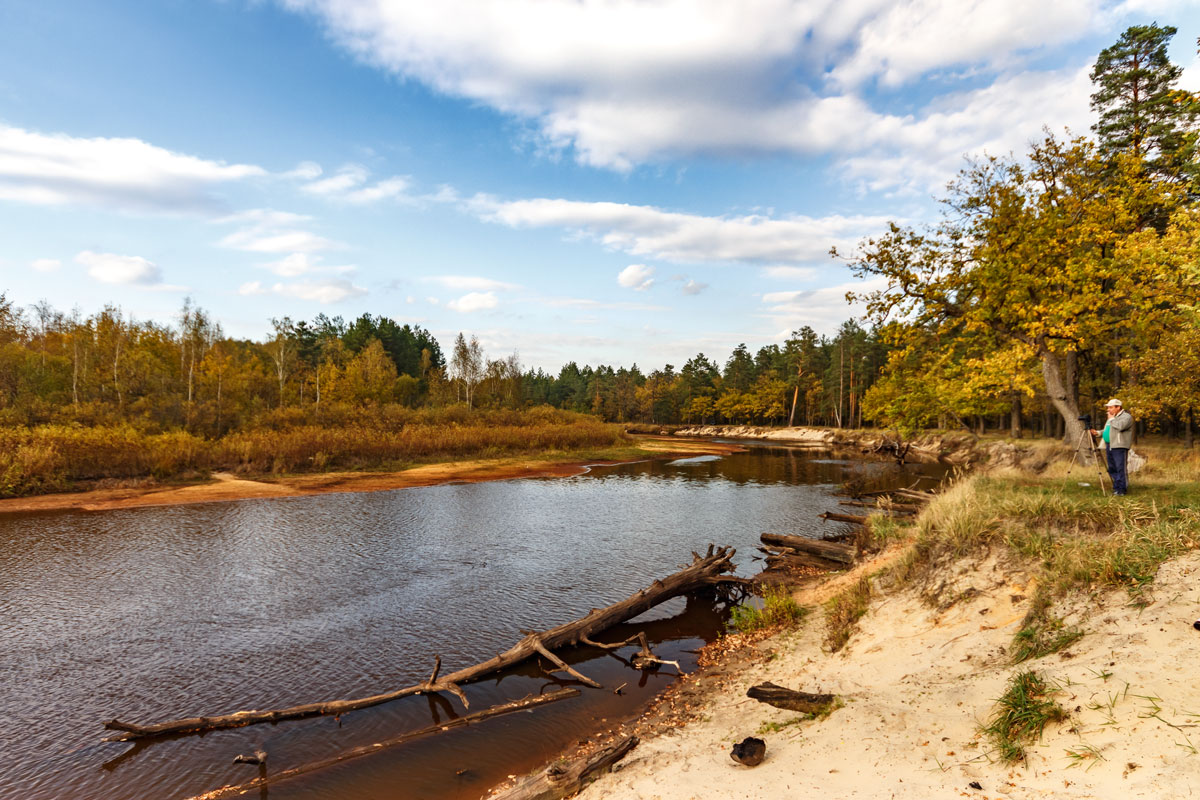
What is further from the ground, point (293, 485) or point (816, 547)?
point (816, 547)

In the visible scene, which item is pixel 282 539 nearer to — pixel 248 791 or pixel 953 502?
pixel 248 791

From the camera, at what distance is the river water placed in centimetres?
774

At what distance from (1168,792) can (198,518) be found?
29.0 metres

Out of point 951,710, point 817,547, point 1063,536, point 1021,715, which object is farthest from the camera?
point 817,547

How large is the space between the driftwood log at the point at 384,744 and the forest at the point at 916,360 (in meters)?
14.7

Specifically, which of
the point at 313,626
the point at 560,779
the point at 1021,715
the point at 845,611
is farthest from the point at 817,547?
the point at 313,626

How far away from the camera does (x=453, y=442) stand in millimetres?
47500

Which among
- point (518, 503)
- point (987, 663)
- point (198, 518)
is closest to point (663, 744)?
point (987, 663)

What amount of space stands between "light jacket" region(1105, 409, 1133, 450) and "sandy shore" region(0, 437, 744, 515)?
105ft

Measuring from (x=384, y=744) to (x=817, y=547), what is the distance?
12.6m

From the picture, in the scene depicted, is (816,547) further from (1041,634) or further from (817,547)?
(1041,634)

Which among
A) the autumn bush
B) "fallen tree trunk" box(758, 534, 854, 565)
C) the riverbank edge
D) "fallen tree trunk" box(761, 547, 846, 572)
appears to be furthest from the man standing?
the autumn bush

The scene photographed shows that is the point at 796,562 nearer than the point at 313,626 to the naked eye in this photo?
No

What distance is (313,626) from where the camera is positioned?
12.4 metres
